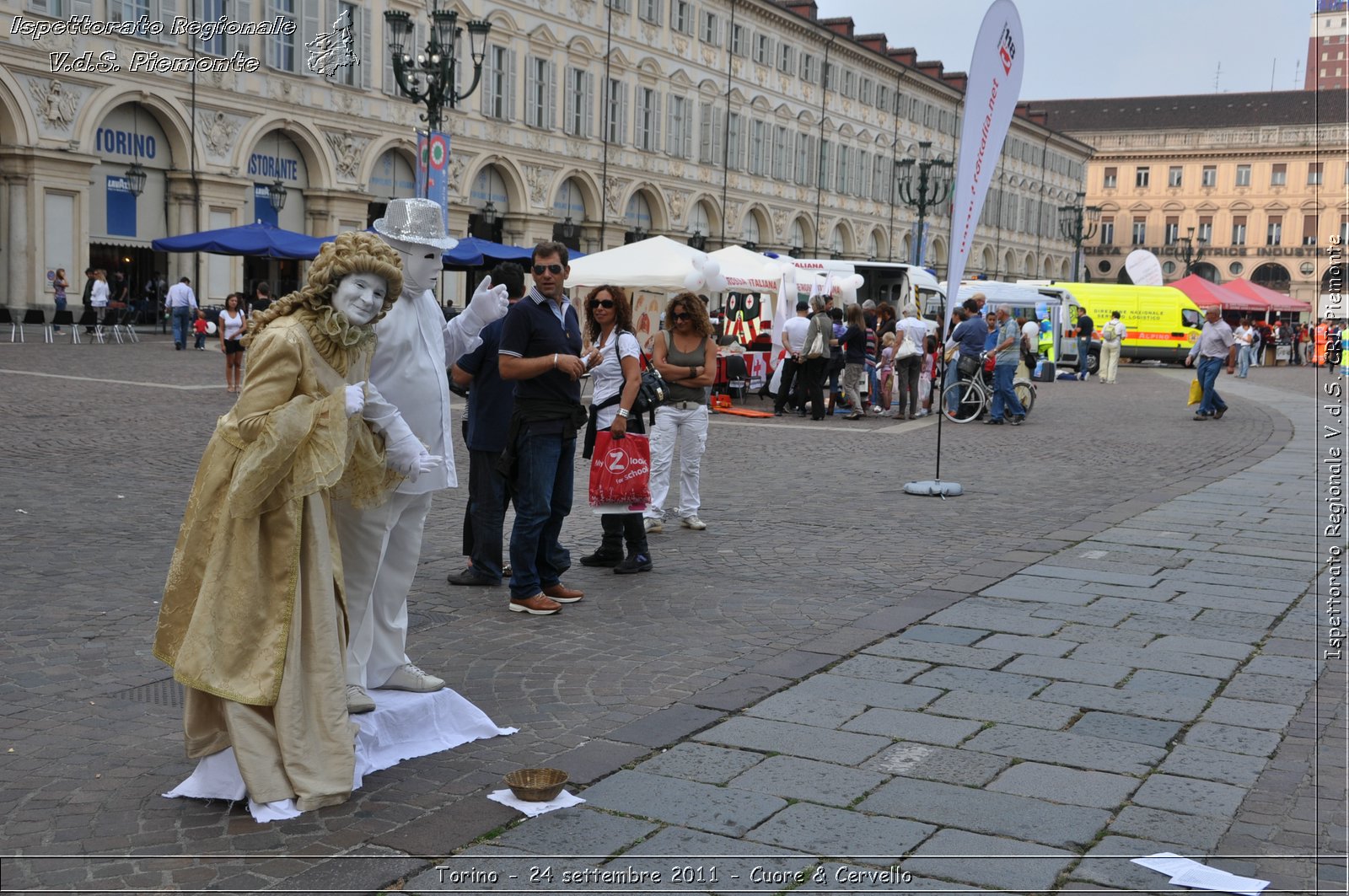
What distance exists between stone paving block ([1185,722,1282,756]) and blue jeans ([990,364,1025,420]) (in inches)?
545

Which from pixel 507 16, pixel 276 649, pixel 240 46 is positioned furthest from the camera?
pixel 507 16

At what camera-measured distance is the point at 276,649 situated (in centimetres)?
380

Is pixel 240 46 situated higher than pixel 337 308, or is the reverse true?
pixel 240 46

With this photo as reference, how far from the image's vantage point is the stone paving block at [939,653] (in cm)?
567

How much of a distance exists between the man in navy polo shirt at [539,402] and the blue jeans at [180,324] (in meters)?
21.9

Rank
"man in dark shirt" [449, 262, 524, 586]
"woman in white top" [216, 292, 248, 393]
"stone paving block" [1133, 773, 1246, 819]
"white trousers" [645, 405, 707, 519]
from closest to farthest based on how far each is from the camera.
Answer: "stone paving block" [1133, 773, 1246, 819], "man in dark shirt" [449, 262, 524, 586], "white trousers" [645, 405, 707, 519], "woman in white top" [216, 292, 248, 393]

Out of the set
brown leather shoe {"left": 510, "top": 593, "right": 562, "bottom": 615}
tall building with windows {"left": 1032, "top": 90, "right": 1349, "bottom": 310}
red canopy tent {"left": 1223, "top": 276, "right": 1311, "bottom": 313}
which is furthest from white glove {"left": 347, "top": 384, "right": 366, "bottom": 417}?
tall building with windows {"left": 1032, "top": 90, "right": 1349, "bottom": 310}

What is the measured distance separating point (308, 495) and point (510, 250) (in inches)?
905

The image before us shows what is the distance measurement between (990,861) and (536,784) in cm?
131

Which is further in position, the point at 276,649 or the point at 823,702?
the point at 823,702

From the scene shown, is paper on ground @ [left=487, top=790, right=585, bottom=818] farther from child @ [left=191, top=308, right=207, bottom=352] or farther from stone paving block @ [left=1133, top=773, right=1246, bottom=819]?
child @ [left=191, top=308, right=207, bottom=352]

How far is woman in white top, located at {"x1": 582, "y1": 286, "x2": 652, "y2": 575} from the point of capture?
7.47 metres

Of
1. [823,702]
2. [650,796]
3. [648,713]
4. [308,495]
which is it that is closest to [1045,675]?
[823,702]

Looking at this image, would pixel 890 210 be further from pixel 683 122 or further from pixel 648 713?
pixel 648 713
